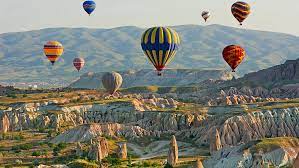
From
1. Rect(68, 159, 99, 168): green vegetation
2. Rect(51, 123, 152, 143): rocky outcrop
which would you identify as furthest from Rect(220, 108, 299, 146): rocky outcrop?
Rect(68, 159, 99, 168): green vegetation

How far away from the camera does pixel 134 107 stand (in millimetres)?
177125

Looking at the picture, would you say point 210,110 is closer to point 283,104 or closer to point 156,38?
point 283,104

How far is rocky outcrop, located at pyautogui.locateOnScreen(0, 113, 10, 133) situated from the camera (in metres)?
164

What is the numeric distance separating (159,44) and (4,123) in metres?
61.4

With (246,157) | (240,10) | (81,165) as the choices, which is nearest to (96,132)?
(81,165)

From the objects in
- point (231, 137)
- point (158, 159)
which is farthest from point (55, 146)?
point (231, 137)

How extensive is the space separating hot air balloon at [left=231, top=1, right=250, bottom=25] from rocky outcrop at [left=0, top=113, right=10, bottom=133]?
2688 inches

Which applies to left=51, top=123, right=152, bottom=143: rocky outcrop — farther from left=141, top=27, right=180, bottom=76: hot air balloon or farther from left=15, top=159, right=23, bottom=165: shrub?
left=141, top=27, right=180, bottom=76: hot air balloon

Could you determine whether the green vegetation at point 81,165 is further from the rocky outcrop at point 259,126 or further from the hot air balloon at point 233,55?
the hot air balloon at point 233,55

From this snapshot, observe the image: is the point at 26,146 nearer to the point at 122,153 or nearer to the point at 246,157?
the point at 122,153

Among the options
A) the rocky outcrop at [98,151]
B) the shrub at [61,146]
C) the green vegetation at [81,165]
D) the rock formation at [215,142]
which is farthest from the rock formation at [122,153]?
the rock formation at [215,142]

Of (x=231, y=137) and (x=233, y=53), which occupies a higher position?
(x=233, y=53)

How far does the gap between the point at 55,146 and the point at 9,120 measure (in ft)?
120

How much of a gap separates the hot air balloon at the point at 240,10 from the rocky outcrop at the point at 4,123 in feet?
224
